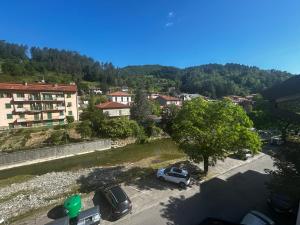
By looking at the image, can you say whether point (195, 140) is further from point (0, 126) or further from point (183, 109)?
A: point (0, 126)

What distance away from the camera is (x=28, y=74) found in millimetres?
109125

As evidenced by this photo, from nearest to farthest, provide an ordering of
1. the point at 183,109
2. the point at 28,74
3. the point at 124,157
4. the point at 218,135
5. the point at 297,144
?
the point at 297,144 → the point at 218,135 → the point at 183,109 → the point at 124,157 → the point at 28,74

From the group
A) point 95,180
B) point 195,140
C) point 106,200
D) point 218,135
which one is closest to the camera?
point 106,200

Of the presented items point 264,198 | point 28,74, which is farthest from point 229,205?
point 28,74

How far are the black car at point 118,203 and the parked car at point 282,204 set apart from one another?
10409 millimetres

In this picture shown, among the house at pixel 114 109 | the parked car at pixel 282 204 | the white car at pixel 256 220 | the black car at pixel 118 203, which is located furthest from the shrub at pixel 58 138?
the parked car at pixel 282 204

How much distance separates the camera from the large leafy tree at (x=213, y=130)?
17609 millimetres

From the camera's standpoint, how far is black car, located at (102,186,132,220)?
45.1 ft

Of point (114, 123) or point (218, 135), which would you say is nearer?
point (218, 135)

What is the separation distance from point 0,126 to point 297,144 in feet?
165

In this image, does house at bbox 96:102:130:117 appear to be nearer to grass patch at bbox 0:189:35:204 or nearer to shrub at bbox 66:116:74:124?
shrub at bbox 66:116:74:124

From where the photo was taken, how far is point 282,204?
46.7ft

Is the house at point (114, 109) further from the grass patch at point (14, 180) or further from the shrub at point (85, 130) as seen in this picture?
the grass patch at point (14, 180)

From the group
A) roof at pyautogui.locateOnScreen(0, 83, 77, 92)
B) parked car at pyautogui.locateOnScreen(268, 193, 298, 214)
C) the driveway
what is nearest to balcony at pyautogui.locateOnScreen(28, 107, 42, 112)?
roof at pyautogui.locateOnScreen(0, 83, 77, 92)
